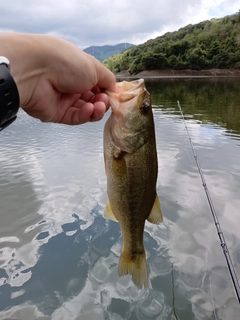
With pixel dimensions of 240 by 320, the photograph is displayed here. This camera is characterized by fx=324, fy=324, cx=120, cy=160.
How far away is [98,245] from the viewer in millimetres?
5316

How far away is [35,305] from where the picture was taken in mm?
4203

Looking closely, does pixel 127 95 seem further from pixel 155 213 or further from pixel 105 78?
pixel 155 213

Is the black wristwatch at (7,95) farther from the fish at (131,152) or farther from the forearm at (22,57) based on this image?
the fish at (131,152)

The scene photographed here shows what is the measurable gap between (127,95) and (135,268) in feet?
4.63

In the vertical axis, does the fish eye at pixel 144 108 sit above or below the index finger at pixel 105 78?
below

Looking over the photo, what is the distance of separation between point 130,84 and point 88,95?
1.17 feet

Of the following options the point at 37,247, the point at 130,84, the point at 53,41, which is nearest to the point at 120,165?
the point at 130,84

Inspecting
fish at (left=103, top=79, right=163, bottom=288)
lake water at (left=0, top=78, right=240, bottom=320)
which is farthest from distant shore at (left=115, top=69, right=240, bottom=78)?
fish at (left=103, top=79, right=163, bottom=288)

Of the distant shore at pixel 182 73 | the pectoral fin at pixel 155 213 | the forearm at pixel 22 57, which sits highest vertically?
the forearm at pixel 22 57

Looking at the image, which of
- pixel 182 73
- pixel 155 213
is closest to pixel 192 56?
pixel 182 73

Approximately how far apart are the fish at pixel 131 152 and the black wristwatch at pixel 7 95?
744 millimetres

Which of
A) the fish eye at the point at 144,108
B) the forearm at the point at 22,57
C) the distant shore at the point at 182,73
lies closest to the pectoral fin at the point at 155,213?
the fish eye at the point at 144,108

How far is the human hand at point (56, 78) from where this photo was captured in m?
1.82

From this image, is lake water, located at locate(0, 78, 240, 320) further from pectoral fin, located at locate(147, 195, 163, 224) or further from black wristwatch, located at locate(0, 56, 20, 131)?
black wristwatch, located at locate(0, 56, 20, 131)
